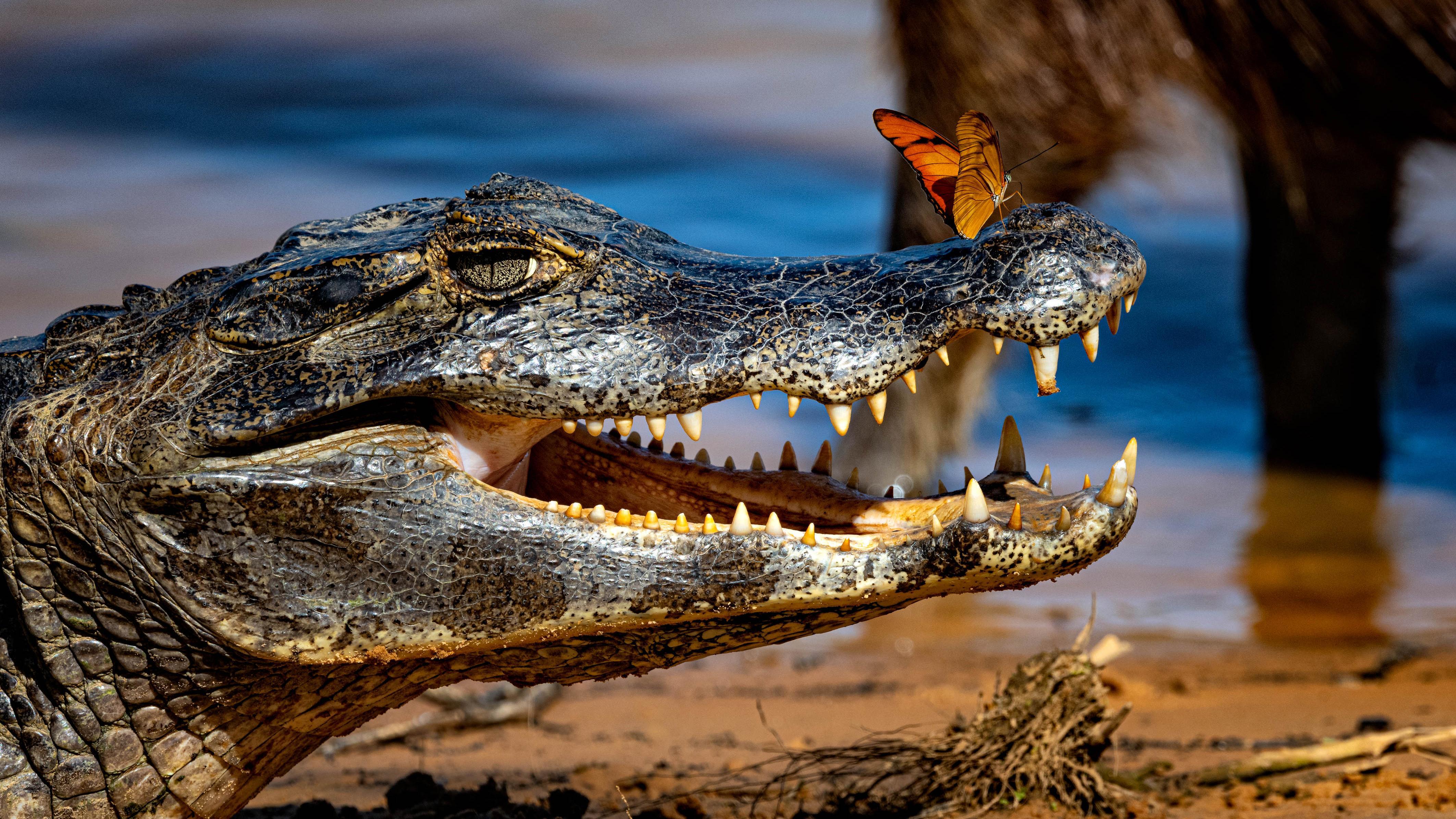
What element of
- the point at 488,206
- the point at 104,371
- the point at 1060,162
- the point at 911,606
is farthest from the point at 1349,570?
the point at 104,371

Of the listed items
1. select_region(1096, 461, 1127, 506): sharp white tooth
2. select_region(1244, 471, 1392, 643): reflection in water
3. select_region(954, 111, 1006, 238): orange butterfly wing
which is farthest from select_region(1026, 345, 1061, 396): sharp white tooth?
select_region(1244, 471, 1392, 643): reflection in water

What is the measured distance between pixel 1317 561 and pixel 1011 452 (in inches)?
232

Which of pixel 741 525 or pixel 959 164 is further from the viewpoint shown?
pixel 959 164

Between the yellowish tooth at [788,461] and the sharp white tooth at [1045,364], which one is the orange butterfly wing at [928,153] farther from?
the yellowish tooth at [788,461]

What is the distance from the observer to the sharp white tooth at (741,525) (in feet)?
7.07

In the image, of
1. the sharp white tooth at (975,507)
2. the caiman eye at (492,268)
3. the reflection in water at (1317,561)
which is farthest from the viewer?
the reflection in water at (1317,561)

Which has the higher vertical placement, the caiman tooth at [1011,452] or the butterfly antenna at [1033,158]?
the butterfly antenna at [1033,158]

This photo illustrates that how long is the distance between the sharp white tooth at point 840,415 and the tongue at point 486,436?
531 millimetres

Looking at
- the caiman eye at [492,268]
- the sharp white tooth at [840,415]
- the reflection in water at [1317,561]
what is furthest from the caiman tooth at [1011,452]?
the reflection in water at [1317,561]

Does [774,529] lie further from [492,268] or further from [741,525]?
[492,268]

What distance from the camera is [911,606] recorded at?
7414mm

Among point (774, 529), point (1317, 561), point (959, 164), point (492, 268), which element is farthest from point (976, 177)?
point (1317, 561)

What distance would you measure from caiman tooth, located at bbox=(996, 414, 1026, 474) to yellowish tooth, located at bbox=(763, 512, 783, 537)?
464mm

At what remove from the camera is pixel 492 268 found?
2.29 meters
